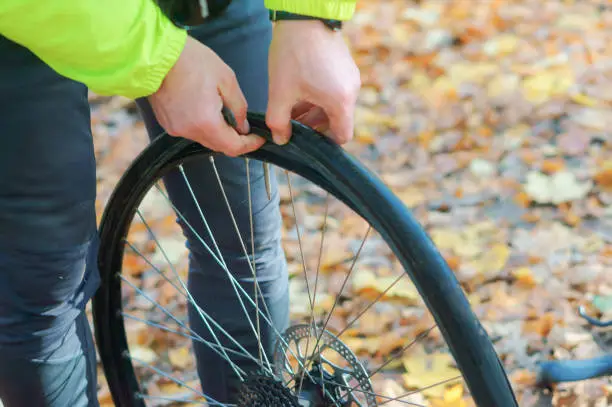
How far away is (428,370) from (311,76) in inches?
44.8

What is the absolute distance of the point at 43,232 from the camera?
4.43ft

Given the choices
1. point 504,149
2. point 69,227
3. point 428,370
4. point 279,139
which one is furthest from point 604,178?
point 69,227

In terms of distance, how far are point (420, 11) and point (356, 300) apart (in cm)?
214

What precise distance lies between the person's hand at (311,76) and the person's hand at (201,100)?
58 millimetres

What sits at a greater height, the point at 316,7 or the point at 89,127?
the point at 316,7

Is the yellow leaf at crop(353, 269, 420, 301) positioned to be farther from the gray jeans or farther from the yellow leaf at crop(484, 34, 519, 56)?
the yellow leaf at crop(484, 34, 519, 56)

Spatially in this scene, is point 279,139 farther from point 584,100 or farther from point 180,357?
point 584,100

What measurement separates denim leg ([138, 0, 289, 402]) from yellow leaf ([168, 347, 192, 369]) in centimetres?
41

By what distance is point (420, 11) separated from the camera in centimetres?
412

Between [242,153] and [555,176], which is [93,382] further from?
[555,176]

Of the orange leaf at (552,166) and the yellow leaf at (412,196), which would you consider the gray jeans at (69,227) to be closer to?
the yellow leaf at (412,196)

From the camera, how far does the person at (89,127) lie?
1.14 meters

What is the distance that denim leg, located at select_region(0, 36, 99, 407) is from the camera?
127cm

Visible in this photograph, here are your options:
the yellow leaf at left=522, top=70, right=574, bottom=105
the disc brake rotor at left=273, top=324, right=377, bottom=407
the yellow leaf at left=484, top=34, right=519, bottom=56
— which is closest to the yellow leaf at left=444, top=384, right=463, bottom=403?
the disc brake rotor at left=273, top=324, right=377, bottom=407
